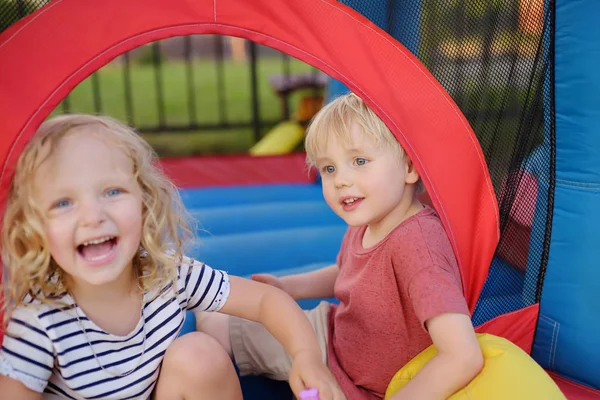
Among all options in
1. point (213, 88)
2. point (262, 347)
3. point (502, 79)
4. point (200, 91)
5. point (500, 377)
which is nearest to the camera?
point (500, 377)

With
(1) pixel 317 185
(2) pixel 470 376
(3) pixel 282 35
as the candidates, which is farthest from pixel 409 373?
(1) pixel 317 185

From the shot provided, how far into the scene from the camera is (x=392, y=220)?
4.62ft

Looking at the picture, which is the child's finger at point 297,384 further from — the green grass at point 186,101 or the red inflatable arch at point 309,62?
the green grass at point 186,101

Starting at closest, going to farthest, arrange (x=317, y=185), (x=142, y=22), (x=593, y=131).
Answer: (x=142, y=22) < (x=593, y=131) < (x=317, y=185)

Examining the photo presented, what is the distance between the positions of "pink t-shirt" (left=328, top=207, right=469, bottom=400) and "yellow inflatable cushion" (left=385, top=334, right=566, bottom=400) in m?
0.08

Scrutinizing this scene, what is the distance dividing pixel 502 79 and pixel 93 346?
0.90m

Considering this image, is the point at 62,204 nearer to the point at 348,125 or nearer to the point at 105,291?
the point at 105,291

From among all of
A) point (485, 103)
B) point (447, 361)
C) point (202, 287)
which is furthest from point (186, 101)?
point (447, 361)

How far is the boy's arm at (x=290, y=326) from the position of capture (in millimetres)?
1198

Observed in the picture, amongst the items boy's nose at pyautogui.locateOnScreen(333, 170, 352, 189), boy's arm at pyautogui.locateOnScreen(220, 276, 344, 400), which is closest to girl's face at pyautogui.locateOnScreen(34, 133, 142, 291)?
boy's arm at pyautogui.locateOnScreen(220, 276, 344, 400)

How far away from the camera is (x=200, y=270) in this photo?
4.36 ft

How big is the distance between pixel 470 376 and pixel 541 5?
2.37ft

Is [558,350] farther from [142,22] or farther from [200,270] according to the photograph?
[142,22]

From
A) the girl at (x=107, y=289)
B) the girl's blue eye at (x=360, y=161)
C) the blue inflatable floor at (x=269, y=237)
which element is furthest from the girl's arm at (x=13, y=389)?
the girl's blue eye at (x=360, y=161)
